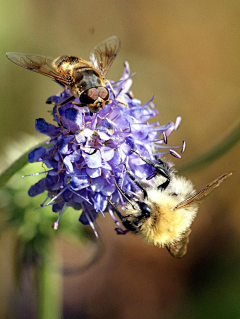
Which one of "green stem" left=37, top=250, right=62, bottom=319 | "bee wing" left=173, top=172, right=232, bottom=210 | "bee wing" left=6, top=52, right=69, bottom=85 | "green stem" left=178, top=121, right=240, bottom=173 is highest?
"bee wing" left=6, top=52, right=69, bottom=85

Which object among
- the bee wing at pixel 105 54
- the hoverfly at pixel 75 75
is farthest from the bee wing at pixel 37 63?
the bee wing at pixel 105 54

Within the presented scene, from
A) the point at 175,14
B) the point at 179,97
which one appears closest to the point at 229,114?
the point at 179,97

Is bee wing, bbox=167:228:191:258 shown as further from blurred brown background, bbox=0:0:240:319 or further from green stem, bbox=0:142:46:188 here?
blurred brown background, bbox=0:0:240:319

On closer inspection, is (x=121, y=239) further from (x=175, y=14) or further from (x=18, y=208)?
(x=175, y=14)

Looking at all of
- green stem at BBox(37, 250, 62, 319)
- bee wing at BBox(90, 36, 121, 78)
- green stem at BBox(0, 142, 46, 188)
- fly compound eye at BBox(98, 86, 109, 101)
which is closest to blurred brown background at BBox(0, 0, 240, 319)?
green stem at BBox(37, 250, 62, 319)

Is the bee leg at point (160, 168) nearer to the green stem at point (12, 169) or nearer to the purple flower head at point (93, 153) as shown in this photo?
the purple flower head at point (93, 153)

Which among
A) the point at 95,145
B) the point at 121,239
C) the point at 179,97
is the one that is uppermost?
the point at 95,145

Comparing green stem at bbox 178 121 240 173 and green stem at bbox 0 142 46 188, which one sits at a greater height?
green stem at bbox 0 142 46 188
